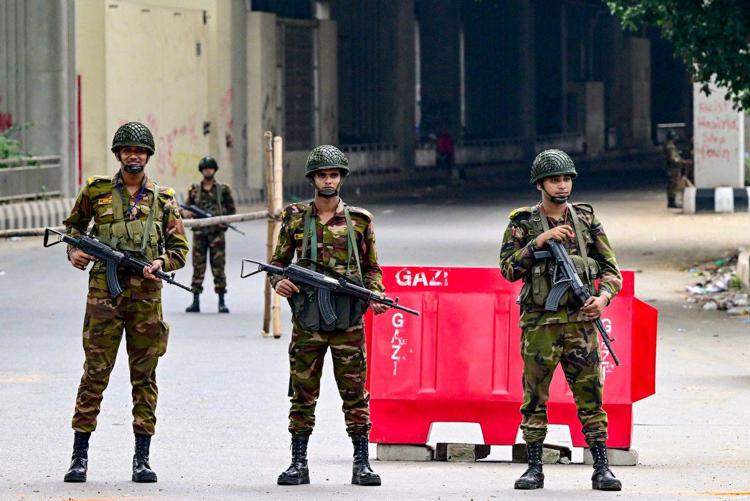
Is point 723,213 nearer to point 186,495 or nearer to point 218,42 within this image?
point 218,42

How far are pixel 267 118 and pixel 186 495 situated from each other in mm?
34091

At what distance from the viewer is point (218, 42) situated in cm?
3981

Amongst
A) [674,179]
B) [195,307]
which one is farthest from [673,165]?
[195,307]

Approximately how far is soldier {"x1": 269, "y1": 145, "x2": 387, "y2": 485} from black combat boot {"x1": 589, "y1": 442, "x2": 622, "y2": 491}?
1.09 m

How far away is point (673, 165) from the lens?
35.7 m

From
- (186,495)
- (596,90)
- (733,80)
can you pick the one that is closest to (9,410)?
(186,495)

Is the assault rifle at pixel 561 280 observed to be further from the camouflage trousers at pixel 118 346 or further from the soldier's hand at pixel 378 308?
the camouflage trousers at pixel 118 346

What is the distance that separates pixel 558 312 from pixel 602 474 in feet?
2.72

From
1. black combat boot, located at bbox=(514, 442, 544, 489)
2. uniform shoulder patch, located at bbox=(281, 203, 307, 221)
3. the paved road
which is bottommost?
the paved road

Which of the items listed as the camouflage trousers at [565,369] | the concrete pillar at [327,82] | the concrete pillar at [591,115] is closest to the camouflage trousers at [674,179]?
the concrete pillar at [327,82]

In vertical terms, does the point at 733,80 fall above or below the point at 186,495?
above

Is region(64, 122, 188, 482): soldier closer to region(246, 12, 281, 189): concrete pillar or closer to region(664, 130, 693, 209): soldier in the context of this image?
region(664, 130, 693, 209): soldier

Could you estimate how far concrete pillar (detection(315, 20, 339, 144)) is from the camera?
45.5m

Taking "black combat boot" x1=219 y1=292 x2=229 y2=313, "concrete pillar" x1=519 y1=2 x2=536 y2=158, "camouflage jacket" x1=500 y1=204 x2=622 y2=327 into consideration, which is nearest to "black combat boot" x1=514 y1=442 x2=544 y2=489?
"camouflage jacket" x1=500 y1=204 x2=622 y2=327
